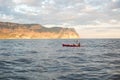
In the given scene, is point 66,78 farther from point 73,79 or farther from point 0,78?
point 0,78

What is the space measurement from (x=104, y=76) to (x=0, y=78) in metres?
9.85

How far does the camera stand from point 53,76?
781 inches

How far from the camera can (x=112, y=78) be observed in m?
18.9

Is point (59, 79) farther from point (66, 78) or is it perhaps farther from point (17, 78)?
point (17, 78)

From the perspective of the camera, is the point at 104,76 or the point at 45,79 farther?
the point at 104,76

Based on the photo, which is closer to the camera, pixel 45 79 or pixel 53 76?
pixel 45 79

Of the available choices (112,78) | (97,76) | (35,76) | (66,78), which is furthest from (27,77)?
(112,78)

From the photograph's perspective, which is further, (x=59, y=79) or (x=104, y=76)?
(x=104, y=76)

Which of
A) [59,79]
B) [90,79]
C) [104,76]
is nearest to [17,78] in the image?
[59,79]

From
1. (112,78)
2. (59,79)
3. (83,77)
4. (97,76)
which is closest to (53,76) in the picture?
(59,79)

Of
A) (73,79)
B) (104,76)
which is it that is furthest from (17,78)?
(104,76)

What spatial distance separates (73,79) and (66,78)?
→ 27.0 inches

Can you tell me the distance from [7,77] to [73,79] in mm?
6249

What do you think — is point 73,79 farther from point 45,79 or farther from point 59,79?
point 45,79
